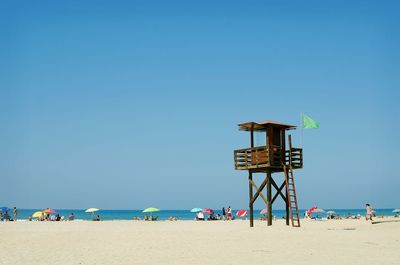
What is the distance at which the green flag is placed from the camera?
26.9 metres

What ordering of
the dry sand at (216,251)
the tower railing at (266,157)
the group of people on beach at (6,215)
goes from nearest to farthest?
the dry sand at (216,251), the tower railing at (266,157), the group of people on beach at (6,215)

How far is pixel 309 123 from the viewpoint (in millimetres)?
26969

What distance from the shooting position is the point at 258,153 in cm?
2567

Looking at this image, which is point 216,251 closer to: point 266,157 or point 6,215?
point 266,157

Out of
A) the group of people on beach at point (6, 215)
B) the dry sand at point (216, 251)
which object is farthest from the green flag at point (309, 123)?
the group of people on beach at point (6, 215)

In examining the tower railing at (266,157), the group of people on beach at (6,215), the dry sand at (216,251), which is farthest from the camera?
the group of people on beach at (6,215)

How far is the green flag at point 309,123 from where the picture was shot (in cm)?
2688

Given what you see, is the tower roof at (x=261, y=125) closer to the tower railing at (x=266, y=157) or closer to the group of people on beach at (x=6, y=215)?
the tower railing at (x=266, y=157)

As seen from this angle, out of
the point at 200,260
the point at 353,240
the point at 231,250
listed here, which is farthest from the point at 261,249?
the point at 353,240

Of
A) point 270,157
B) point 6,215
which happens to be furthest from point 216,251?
point 6,215

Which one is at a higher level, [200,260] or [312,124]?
[312,124]

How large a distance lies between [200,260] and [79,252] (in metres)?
4.27

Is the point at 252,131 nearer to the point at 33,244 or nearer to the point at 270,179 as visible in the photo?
the point at 270,179

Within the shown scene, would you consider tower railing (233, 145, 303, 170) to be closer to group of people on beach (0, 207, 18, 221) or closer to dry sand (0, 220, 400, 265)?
dry sand (0, 220, 400, 265)
